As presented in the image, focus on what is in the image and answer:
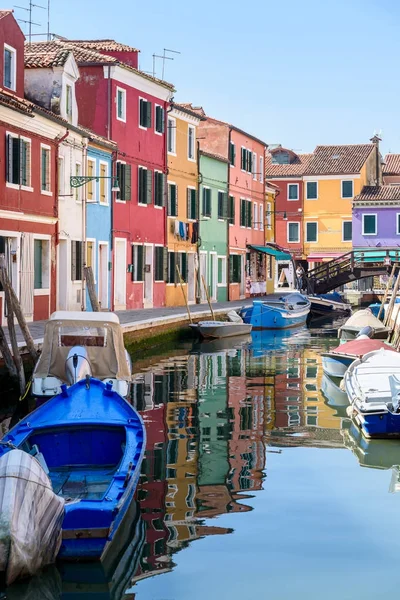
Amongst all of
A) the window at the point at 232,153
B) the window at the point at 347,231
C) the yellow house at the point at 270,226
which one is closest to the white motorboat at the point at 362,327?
the window at the point at 232,153

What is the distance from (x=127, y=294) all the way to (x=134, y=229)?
2424 millimetres

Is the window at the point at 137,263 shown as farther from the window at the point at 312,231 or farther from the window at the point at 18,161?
the window at the point at 312,231

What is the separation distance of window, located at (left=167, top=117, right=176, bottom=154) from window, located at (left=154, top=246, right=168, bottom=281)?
4.07 metres

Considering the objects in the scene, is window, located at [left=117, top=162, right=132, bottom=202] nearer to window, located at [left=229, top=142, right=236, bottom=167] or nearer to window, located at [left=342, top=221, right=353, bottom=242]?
window, located at [left=229, top=142, right=236, bottom=167]

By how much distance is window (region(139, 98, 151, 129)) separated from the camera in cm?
3800

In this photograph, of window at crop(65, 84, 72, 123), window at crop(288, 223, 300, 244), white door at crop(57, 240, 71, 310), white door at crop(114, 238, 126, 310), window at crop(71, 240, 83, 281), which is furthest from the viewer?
window at crop(288, 223, 300, 244)

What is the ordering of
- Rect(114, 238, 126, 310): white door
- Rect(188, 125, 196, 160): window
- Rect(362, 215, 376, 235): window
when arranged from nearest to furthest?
Rect(114, 238, 126, 310): white door, Rect(188, 125, 196, 160): window, Rect(362, 215, 376, 235): window

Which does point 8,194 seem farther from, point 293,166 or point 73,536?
point 293,166

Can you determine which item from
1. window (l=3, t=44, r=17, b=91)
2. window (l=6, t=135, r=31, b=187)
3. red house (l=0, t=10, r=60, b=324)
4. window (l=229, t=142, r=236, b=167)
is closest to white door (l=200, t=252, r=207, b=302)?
window (l=229, t=142, r=236, b=167)

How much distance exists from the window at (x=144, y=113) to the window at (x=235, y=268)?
12938 mm

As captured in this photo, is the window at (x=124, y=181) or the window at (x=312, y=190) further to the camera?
the window at (x=312, y=190)

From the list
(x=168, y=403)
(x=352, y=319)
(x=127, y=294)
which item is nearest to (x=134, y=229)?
(x=127, y=294)

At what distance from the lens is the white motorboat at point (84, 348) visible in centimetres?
1759

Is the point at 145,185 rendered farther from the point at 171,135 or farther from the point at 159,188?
the point at 171,135
